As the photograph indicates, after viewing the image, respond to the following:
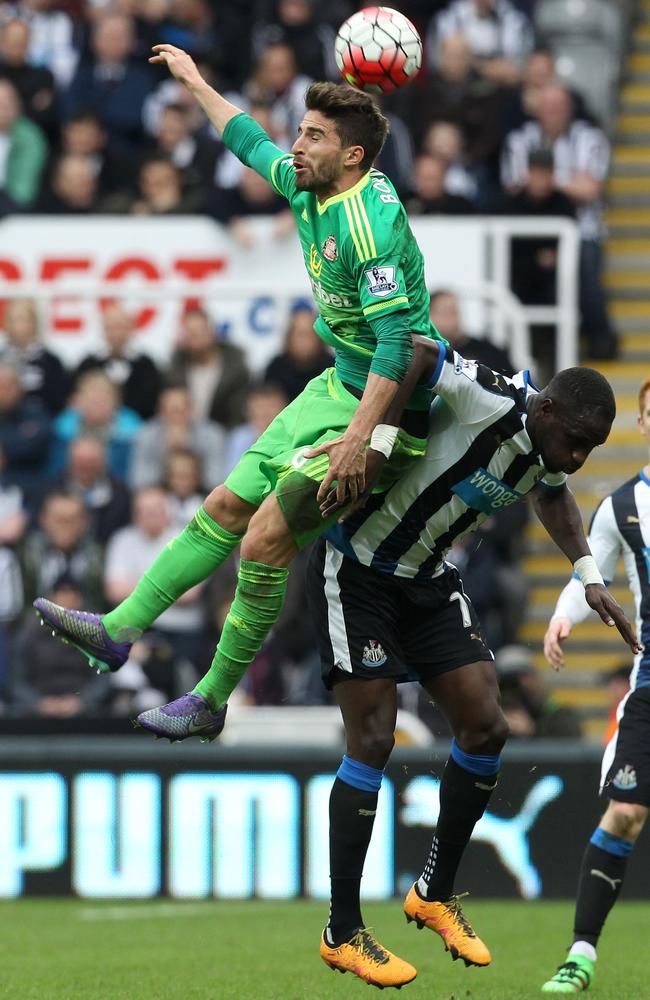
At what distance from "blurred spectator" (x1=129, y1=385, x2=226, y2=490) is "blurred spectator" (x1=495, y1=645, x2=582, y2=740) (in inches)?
107

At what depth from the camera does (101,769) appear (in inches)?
497

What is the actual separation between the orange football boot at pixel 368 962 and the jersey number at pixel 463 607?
125 cm

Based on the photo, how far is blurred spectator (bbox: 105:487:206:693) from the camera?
13703mm

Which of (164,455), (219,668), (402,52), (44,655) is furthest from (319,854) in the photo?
(402,52)

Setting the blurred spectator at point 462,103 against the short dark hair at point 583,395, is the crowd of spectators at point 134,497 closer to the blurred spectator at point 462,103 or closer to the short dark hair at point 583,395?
the blurred spectator at point 462,103

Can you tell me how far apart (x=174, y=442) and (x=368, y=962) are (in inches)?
289

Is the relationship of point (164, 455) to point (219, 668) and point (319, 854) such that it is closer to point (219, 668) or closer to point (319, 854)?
point (319, 854)

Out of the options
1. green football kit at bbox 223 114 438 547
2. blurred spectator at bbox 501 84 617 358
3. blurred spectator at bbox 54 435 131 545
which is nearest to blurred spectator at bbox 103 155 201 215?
blurred spectator at bbox 54 435 131 545

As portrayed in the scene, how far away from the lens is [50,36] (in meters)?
17.8

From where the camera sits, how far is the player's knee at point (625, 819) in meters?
8.65

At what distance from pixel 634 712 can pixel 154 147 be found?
933 centimetres

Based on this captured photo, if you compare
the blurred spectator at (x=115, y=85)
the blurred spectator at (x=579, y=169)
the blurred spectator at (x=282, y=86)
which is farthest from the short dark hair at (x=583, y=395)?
the blurred spectator at (x=115, y=85)

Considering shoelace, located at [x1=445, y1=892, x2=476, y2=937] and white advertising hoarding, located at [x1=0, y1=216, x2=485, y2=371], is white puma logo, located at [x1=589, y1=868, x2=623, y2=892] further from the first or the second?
white advertising hoarding, located at [x1=0, y1=216, x2=485, y2=371]

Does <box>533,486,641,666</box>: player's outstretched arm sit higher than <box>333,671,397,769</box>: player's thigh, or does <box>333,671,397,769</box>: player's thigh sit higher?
<box>533,486,641,666</box>: player's outstretched arm
